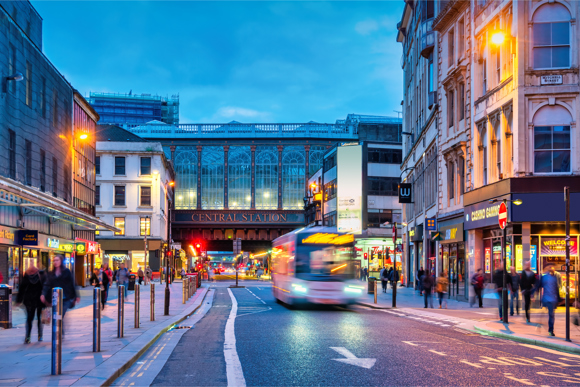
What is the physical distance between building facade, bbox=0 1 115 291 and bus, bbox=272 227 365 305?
418 inches

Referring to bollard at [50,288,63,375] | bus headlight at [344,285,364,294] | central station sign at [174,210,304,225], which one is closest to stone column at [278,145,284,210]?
central station sign at [174,210,304,225]

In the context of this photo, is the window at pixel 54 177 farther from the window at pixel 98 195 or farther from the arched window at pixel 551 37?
the window at pixel 98 195

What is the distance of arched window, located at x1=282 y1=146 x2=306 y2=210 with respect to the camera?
9675 centimetres

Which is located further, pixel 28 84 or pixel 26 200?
pixel 28 84

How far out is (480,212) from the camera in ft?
105

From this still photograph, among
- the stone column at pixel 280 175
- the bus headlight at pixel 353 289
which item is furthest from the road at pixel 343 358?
the stone column at pixel 280 175

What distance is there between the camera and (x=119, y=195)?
77688 mm

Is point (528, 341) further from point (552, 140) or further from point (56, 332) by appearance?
point (552, 140)

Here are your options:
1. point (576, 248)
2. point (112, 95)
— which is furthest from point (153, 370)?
point (112, 95)

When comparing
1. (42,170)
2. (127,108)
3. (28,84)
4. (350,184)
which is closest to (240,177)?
(350,184)

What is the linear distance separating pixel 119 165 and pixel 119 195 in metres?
3.39

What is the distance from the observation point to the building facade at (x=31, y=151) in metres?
33.5

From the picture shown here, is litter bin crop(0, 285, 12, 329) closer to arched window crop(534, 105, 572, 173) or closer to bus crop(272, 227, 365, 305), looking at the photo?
bus crop(272, 227, 365, 305)

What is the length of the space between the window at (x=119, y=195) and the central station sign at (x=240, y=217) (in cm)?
1707
